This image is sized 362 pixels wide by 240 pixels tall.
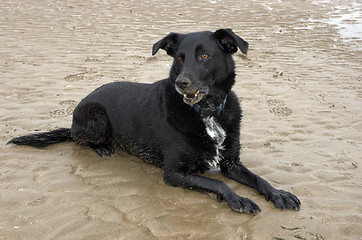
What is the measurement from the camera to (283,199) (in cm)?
341

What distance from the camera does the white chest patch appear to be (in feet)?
12.3

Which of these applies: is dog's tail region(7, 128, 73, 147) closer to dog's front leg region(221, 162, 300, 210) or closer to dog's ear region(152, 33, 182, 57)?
dog's ear region(152, 33, 182, 57)

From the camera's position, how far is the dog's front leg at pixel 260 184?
3.38 metres

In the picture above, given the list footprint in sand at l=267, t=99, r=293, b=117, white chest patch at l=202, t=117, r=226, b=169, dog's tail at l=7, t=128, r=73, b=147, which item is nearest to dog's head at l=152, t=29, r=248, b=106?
white chest patch at l=202, t=117, r=226, b=169

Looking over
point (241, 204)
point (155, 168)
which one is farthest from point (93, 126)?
point (241, 204)

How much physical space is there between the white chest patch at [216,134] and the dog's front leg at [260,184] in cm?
20

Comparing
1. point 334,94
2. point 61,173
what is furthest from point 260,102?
point 61,173

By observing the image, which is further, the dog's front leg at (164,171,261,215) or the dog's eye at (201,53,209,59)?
the dog's eye at (201,53,209,59)

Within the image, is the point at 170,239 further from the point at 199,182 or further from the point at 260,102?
the point at 260,102

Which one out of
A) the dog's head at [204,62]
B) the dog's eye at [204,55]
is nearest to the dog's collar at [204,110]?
the dog's head at [204,62]

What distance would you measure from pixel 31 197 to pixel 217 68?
2.34 m

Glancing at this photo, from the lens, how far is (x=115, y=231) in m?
3.04

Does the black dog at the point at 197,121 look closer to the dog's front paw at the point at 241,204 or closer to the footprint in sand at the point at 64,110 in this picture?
the dog's front paw at the point at 241,204

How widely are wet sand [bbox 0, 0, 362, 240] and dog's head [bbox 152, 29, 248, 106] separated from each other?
1081 mm
